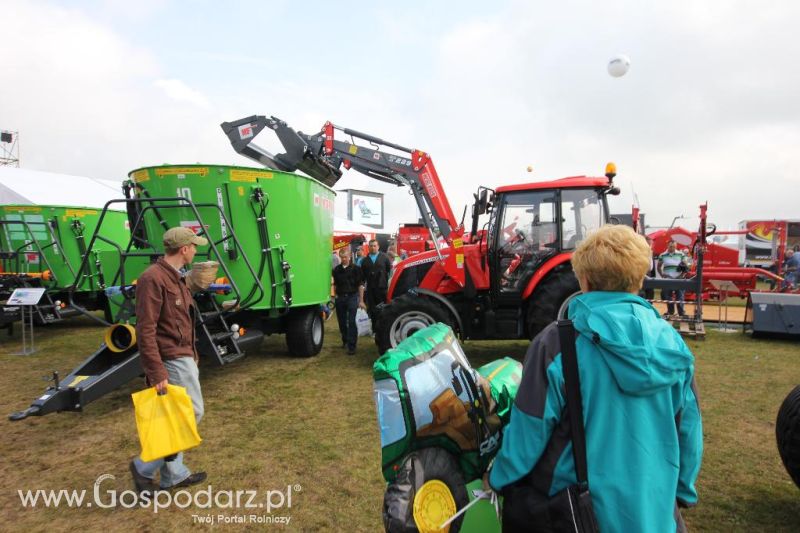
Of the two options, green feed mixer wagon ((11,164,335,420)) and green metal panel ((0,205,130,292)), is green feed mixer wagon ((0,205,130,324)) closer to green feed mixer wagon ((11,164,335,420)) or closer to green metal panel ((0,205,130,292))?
green metal panel ((0,205,130,292))

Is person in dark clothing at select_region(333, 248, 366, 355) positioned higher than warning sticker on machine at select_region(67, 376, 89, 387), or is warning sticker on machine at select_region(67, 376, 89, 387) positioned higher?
person in dark clothing at select_region(333, 248, 366, 355)

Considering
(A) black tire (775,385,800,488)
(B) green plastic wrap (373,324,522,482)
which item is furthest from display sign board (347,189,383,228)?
(B) green plastic wrap (373,324,522,482)

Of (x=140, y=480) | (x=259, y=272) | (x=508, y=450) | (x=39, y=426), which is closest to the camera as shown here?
(x=508, y=450)

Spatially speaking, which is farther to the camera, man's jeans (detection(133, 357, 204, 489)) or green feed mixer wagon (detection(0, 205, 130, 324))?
green feed mixer wagon (detection(0, 205, 130, 324))

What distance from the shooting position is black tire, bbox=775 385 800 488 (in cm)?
257

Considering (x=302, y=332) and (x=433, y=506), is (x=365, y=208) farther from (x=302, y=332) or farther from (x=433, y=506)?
(x=433, y=506)

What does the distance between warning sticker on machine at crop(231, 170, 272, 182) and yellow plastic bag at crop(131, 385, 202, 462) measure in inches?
124

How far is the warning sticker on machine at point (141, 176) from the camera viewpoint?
527 centimetres

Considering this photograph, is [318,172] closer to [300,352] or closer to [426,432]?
[300,352]

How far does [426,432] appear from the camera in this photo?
1708 mm

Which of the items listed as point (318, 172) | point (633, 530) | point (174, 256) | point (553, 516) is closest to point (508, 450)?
point (553, 516)

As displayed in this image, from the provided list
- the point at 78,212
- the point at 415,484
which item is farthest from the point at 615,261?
the point at 78,212

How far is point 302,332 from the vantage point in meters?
6.47

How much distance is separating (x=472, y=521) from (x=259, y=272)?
4.37 m
